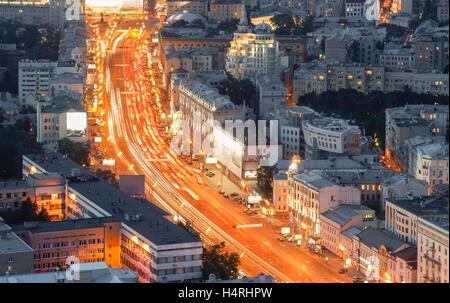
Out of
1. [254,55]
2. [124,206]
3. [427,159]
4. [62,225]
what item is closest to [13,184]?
[124,206]

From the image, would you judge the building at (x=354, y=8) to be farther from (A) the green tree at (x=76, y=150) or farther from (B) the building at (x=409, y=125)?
(A) the green tree at (x=76, y=150)

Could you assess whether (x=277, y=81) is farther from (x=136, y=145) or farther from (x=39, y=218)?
(x=39, y=218)

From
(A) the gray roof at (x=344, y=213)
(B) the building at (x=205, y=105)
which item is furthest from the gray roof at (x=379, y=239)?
(B) the building at (x=205, y=105)

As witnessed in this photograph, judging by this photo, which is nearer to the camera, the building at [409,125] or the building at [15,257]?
the building at [15,257]

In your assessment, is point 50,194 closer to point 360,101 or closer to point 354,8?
point 360,101

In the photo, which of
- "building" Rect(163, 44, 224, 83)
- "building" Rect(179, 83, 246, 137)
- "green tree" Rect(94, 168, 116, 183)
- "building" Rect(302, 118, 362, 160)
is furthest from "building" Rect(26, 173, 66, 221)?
"building" Rect(163, 44, 224, 83)
